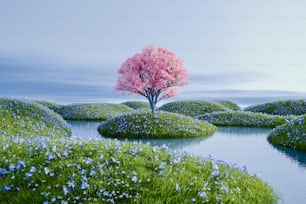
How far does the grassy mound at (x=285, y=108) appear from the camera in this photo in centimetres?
5628

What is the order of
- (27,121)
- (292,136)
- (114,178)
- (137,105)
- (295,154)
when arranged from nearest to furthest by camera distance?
(114,178) → (295,154) → (292,136) → (27,121) → (137,105)

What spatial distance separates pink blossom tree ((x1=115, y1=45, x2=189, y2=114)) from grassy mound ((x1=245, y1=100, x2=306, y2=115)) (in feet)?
109

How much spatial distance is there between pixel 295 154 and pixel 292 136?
13.2 feet

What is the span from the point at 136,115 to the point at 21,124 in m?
10.0

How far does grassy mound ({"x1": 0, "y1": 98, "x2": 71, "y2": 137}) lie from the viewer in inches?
877

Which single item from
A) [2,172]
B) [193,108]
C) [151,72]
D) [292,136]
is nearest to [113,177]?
[2,172]

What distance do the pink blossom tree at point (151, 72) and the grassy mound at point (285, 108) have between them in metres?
33.4

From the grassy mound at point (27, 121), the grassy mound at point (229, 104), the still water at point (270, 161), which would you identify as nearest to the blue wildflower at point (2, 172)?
the still water at point (270, 161)

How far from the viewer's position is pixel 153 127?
26.0 meters

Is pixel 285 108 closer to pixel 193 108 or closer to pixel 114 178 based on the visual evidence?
pixel 193 108

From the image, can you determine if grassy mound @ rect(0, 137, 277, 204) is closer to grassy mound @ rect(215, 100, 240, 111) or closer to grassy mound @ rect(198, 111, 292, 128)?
grassy mound @ rect(198, 111, 292, 128)

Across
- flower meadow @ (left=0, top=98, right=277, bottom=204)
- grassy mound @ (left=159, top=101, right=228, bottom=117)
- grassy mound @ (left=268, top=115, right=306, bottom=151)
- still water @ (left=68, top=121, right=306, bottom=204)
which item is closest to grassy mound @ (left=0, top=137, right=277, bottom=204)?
flower meadow @ (left=0, top=98, right=277, bottom=204)

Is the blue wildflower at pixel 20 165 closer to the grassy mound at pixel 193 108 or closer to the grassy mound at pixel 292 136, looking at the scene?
the grassy mound at pixel 292 136

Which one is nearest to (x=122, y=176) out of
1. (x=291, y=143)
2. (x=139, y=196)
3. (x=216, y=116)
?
(x=139, y=196)
